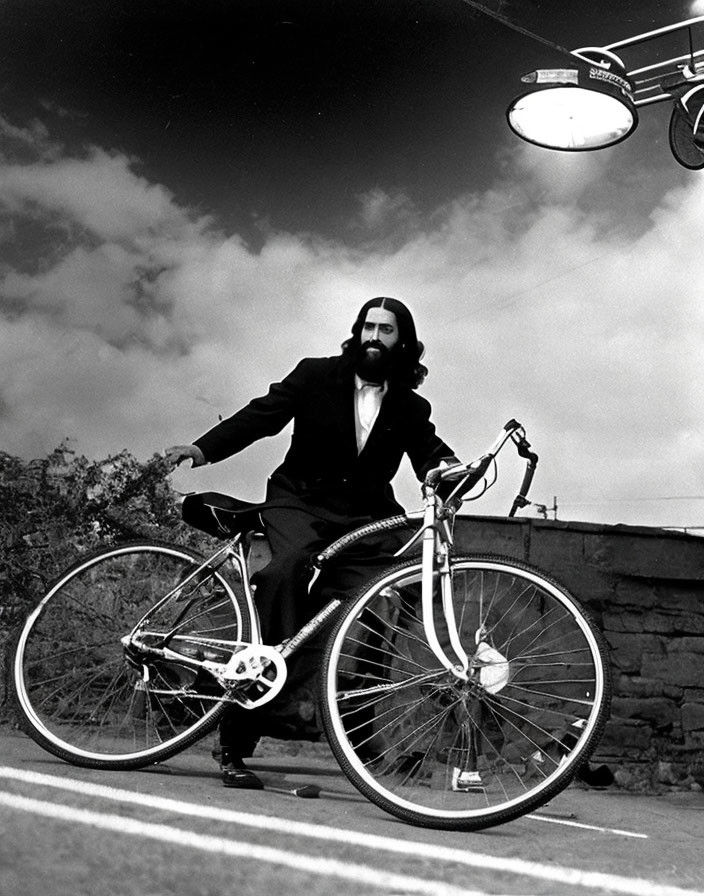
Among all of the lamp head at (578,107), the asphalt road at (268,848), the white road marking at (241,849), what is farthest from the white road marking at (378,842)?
the lamp head at (578,107)

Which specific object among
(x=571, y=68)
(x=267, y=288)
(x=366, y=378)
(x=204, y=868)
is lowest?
(x=204, y=868)

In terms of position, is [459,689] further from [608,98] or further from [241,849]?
[608,98]

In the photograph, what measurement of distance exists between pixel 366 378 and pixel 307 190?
1.60 m

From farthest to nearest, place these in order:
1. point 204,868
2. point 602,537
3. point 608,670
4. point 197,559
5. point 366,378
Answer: point 602,537, point 366,378, point 197,559, point 608,670, point 204,868

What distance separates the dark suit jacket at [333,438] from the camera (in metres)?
3.25

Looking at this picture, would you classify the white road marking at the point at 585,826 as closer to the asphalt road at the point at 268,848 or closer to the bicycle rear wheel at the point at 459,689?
the asphalt road at the point at 268,848

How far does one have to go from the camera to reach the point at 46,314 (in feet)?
14.3

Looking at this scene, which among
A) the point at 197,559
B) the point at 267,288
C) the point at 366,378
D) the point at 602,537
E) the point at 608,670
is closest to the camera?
the point at 608,670

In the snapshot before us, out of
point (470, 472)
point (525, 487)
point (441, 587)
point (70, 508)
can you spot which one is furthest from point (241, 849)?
point (70, 508)

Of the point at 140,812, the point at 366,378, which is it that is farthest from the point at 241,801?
the point at 366,378

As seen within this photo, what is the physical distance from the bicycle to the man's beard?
0.60 metres

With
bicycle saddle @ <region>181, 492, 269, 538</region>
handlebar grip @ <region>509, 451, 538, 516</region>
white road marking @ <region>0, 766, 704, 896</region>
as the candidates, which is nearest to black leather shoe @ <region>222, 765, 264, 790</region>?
white road marking @ <region>0, 766, 704, 896</region>

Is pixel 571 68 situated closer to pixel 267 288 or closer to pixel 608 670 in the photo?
pixel 267 288

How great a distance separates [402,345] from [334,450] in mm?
440
